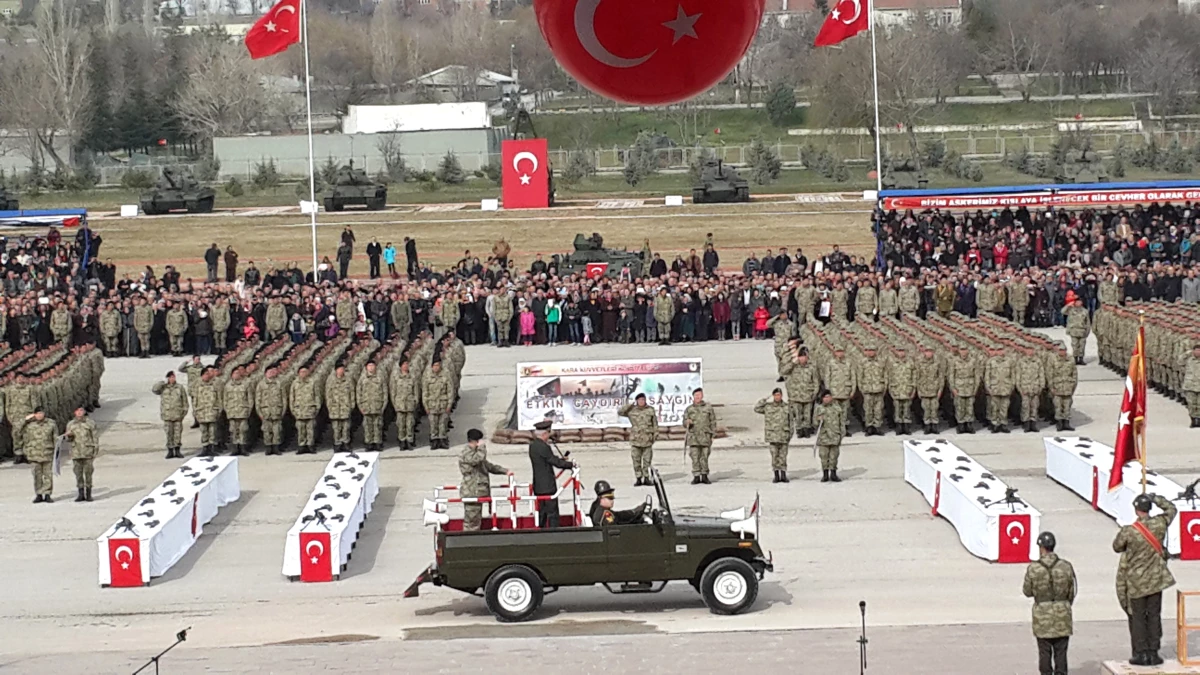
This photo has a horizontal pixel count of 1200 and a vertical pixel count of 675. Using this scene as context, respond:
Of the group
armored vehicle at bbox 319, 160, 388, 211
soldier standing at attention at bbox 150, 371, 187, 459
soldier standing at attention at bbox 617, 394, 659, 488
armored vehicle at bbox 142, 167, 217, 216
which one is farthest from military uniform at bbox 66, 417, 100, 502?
armored vehicle at bbox 142, 167, 217, 216

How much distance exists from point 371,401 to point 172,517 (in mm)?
5691

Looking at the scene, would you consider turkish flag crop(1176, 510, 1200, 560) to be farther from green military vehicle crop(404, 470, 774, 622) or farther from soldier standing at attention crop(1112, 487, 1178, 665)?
green military vehicle crop(404, 470, 774, 622)

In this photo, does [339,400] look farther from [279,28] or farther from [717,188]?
[717,188]

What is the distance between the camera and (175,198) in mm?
54188

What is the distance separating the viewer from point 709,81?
7.23m

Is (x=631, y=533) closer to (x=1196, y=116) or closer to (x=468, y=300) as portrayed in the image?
(x=468, y=300)

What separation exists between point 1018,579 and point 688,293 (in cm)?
1716

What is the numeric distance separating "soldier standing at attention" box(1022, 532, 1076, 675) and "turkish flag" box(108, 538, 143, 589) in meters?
8.28

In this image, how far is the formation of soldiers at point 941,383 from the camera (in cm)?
2233

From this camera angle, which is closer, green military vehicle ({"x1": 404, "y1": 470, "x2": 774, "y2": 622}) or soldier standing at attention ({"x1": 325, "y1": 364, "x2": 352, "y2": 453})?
green military vehicle ({"x1": 404, "y1": 470, "x2": 774, "y2": 622})

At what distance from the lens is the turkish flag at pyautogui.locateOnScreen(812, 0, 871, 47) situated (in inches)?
1292

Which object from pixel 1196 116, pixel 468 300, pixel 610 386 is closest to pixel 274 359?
pixel 610 386

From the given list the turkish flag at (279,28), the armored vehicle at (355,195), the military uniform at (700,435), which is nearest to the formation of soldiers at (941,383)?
the military uniform at (700,435)

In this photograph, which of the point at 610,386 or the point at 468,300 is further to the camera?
the point at 468,300
